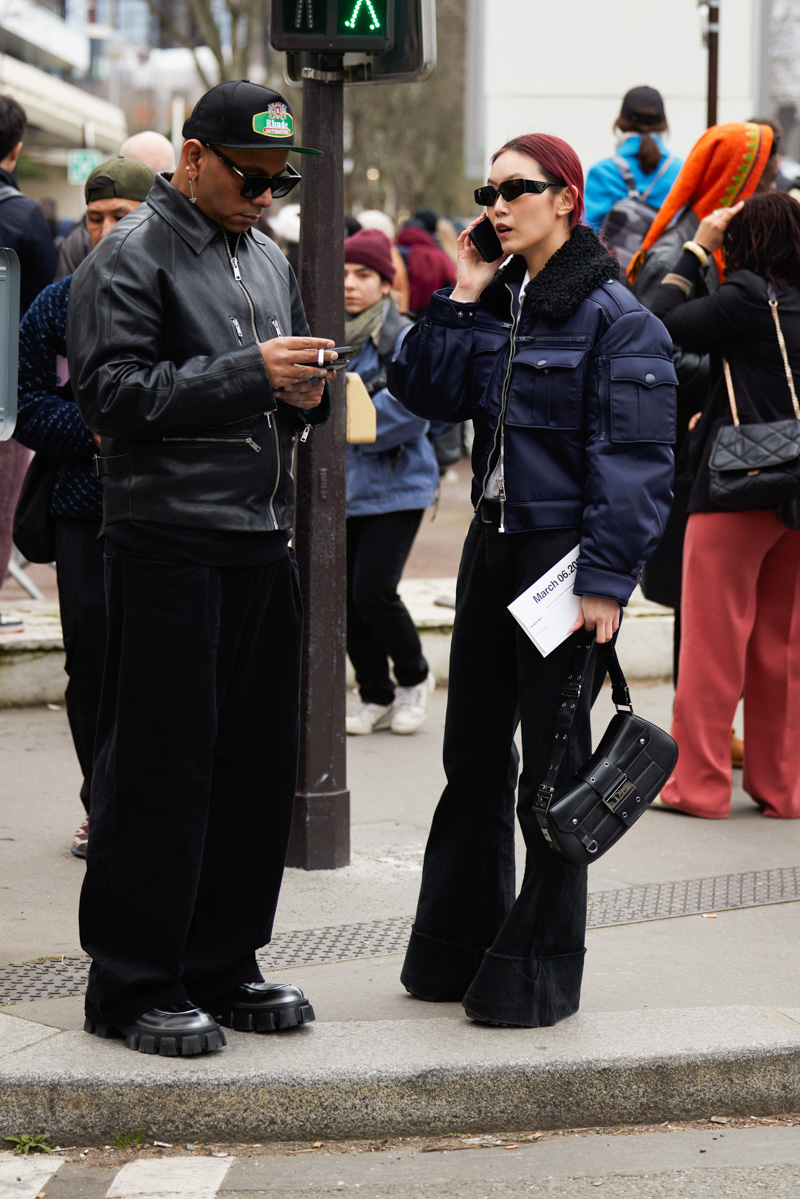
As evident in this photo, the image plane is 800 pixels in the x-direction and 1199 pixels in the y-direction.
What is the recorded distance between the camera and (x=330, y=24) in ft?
17.5

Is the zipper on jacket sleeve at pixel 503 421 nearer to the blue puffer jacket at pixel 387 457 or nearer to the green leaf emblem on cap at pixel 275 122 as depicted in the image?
the green leaf emblem on cap at pixel 275 122

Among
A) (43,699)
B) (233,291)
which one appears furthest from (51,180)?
(233,291)

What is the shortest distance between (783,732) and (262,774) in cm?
304

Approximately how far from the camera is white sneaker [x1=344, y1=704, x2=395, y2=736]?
7883mm

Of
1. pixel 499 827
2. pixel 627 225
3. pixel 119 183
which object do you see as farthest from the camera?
pixel 627 225

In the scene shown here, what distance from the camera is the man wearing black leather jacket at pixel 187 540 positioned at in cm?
371

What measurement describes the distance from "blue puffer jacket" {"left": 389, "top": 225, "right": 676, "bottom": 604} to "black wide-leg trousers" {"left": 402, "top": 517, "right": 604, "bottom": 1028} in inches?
4.7

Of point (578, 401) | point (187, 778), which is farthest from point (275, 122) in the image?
point (187, 778)

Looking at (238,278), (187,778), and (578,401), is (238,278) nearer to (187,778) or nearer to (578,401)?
(578,401)

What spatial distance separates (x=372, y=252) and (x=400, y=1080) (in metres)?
4.48

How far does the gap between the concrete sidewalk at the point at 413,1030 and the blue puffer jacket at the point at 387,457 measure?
1881 mm

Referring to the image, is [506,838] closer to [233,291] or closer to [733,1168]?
[733,1168]

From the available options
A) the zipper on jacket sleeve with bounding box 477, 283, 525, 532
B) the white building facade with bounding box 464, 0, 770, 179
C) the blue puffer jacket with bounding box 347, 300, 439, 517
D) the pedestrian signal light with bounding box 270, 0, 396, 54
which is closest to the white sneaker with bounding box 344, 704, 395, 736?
the blue puffer jacket with bounding box 347, 300, 439, 517

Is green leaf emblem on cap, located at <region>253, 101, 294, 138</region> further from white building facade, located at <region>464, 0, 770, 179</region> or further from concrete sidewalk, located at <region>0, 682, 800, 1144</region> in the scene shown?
white building facade, located at <region>464, 0, 770, 179</region>
